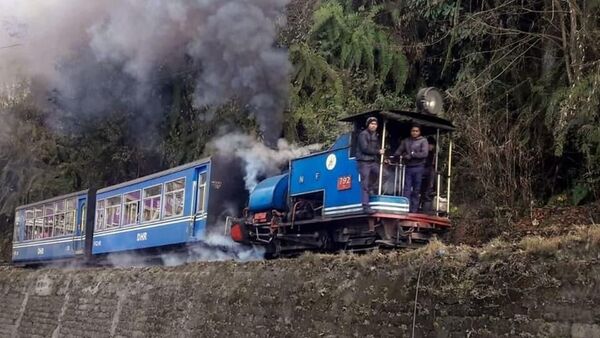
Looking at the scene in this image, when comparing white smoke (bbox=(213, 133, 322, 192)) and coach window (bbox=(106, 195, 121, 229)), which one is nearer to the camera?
white smoke (bbox=(213, 133, 322, 192))

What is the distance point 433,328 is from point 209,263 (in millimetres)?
4206

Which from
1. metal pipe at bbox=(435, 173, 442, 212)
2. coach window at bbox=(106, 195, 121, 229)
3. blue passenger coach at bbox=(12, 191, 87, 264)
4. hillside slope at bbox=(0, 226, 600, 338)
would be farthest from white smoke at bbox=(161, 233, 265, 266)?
blue passenger coach at bbox=(12, 191, 87, 264)

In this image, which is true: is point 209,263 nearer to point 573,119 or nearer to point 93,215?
point 573,119

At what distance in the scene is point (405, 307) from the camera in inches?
213

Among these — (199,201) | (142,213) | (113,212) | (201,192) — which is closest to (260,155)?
(201,192)

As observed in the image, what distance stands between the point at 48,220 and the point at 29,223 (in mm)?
1504

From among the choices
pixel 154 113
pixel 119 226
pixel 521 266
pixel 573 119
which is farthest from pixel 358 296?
pixel 154 113

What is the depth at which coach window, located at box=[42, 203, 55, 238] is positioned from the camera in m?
16.9

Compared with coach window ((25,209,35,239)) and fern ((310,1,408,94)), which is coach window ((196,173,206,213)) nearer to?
fern ((310,1,408,94))

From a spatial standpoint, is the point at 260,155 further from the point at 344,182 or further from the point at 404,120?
the point at 404,120

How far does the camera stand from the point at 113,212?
13930mm

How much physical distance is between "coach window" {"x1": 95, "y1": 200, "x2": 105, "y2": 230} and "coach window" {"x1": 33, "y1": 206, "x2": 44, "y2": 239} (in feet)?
11.7

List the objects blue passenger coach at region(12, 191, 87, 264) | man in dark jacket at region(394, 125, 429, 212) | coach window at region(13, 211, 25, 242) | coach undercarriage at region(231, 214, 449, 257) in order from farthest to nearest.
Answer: coach window at region(13, 211, 25, 242) → blue passenger coach at region(12, 191, 87, 264) → man in dark jacket at region(394, 125, 429, 212) → coach undercarriage at region(231, 214, 449, 257)

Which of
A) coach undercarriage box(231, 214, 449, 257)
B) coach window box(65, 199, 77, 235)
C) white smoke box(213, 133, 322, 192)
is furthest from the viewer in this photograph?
coach window box(65, 199, 77, 235)
